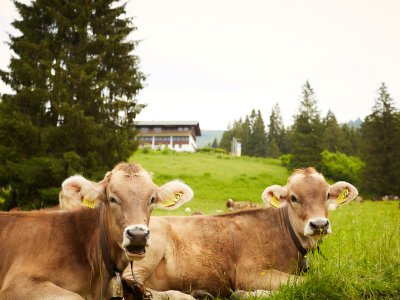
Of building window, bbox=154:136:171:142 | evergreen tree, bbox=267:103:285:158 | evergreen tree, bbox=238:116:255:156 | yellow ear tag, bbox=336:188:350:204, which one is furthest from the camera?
evergreen tree, bbox=238:116:255:156

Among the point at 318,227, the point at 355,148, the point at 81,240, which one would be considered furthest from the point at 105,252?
the point at 355,148

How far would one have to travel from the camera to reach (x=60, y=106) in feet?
74.3

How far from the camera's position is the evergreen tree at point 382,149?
48781 mm

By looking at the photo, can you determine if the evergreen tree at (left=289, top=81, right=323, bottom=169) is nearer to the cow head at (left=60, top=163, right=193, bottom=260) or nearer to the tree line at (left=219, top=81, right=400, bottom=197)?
the tree line at (left=219, top=81, right=400, bottom=197)

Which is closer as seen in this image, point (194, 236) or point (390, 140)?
point (194, 236)

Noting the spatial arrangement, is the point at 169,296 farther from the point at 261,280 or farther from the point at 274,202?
the point at 274,202

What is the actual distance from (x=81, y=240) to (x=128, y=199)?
2.94 feet

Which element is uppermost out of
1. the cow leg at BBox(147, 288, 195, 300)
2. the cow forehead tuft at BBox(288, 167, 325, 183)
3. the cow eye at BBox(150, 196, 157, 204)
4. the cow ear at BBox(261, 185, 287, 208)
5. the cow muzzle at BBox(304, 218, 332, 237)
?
the cow forehead tuft at BBox(288, 167, 325, 183)

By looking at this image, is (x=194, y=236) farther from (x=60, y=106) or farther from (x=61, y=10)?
(x=61, y=10)

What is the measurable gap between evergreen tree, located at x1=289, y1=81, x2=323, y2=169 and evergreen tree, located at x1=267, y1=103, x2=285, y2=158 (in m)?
39.1

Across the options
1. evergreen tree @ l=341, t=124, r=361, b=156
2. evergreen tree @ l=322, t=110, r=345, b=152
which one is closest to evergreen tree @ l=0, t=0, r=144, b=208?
evergreen tree @ l=341, t=124, r=361, b=156

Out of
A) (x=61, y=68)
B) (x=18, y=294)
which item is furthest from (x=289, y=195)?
(x=61, y=68)

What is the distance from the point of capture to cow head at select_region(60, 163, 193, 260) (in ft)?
13.9

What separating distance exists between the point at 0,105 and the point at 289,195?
21.8 m
